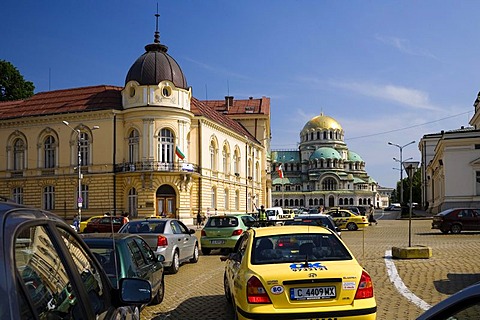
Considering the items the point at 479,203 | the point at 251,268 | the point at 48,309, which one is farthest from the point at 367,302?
the point at 479,203

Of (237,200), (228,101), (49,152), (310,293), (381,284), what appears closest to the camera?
(310,293)

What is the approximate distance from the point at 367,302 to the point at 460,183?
58.9m

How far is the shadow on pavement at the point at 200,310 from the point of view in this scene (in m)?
9.57

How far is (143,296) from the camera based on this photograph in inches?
164

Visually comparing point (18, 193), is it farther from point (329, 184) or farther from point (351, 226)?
point (329, 184)

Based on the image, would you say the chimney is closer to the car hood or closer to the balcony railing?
the balcony railing

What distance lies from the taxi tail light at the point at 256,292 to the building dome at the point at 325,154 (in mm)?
142366

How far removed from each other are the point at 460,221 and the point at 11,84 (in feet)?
187

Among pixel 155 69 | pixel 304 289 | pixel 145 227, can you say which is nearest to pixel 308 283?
pixel 304 289

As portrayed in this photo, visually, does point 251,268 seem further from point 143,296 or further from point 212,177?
point 212,177

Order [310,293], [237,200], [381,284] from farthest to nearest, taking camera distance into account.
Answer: [237,200] → [381,284] → [310,293]

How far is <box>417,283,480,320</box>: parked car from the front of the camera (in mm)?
2830

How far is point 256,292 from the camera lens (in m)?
6.88

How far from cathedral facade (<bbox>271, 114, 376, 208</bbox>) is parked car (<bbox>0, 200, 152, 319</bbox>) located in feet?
463
